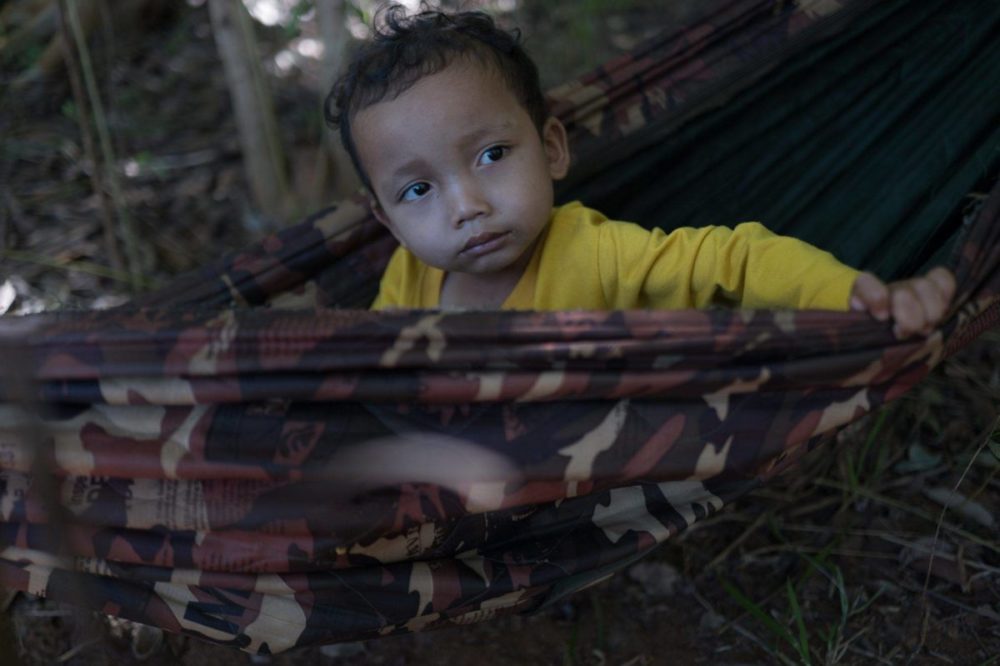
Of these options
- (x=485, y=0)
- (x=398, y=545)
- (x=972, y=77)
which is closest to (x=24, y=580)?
(x=398, y=545)

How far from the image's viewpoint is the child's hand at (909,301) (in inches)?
40.6

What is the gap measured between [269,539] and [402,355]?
11.2 inches

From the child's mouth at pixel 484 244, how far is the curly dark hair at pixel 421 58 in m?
0.21

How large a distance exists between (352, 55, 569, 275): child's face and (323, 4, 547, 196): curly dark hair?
2cm

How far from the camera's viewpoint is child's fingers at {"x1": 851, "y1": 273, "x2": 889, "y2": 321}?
1.04m

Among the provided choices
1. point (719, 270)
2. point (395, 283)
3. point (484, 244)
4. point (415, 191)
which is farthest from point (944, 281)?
point (395, 283)

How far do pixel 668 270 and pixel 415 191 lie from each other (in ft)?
1.24

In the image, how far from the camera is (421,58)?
140cm

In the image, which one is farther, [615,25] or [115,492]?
[615,25]

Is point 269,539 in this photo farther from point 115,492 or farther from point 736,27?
point 736,27

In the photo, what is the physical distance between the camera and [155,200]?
317 centimetres

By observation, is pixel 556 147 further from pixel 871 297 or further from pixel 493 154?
pixel 871 297

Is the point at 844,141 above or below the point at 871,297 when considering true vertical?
below

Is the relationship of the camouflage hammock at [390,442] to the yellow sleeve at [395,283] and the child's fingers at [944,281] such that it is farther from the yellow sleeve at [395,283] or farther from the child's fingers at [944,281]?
the yellow sleeve at [395,283]
